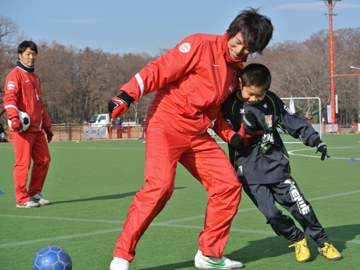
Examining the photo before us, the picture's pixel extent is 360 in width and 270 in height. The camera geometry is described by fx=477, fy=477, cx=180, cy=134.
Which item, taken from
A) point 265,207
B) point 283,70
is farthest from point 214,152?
point 283,70

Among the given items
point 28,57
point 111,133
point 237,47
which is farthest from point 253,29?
point 111,133

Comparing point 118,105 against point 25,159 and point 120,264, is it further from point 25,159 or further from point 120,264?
point 25,159

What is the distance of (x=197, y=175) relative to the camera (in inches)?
161

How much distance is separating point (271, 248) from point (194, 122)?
A: 5.01 ft

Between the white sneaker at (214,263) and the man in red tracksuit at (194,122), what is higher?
the man in red tracksuit at (194,122)

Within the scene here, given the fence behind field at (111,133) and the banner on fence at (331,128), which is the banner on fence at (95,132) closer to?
the fence behind field at (111,133)

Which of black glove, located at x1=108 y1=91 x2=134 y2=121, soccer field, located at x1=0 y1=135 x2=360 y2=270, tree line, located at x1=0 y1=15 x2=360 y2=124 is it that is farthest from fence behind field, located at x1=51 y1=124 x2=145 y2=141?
black glove, located at x1=108 y1=91 x2=134 y2=121

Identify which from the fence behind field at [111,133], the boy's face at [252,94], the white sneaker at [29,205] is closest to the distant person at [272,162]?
the boy's face at [252,94]

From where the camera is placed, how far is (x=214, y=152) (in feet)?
13.1

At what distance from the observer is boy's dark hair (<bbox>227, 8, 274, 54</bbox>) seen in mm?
3658

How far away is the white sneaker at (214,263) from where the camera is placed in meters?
3.86

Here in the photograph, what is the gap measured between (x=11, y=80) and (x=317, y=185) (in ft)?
18.3

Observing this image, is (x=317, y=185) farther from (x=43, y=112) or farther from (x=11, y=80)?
(x=11, y=80)

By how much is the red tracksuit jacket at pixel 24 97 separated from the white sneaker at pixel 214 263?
3889 mm
